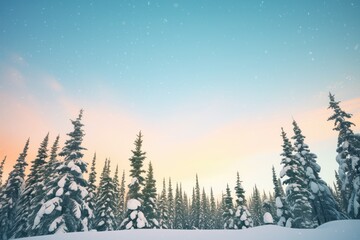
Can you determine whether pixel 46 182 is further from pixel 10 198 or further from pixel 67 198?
pixel 67 198

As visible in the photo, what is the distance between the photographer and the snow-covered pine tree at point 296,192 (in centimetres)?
2872

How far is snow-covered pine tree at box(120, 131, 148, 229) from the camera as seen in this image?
25656mm

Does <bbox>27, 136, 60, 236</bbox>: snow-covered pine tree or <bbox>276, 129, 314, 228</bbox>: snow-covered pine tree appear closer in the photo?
<bbox>27, 136, 60, 236</bbox>: snow-covered pine tree

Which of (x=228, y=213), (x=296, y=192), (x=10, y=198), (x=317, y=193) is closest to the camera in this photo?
(x=317, y=193)

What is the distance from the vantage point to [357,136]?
77.5 feet

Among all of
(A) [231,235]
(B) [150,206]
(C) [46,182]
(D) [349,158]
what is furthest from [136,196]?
(D) [349,158]

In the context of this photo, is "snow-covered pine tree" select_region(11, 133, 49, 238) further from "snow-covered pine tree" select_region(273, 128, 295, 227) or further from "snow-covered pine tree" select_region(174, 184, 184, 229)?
"snow-covered pine tree" select_region(174, 184, 184, 229)

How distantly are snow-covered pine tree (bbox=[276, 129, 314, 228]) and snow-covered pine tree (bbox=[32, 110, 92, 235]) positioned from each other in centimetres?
2484

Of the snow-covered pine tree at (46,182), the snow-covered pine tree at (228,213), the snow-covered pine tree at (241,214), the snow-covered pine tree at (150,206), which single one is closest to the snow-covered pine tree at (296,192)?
the snow-covered pine tree at (241,214)

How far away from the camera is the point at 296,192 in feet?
96.2

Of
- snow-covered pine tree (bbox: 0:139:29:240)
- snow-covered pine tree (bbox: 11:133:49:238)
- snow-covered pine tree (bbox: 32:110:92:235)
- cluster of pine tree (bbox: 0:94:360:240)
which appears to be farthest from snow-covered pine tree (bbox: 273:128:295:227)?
snow-covered pine tree (bbox: 0:139:29:240)

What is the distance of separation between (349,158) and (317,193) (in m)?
5.86

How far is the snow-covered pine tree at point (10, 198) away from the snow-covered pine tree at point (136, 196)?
825 inches

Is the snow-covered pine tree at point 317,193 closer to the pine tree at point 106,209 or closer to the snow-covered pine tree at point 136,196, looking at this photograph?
the snow-covered pine tree at point 136,196
